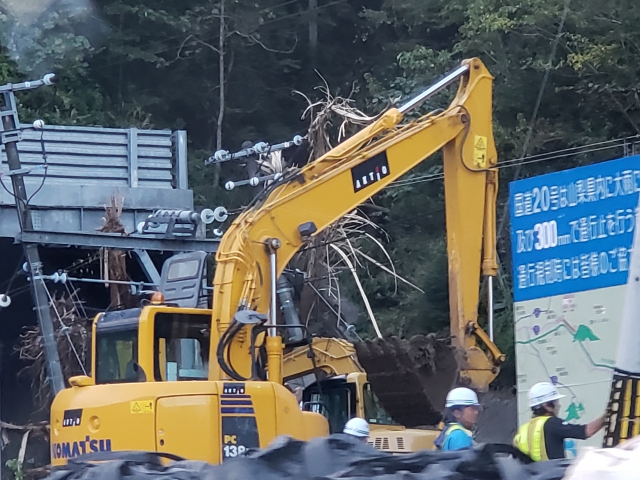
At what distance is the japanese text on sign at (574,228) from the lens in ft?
28.9

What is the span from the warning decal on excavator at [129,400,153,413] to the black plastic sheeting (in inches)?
207

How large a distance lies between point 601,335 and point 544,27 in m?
12.4

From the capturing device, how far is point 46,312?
50.2 feet

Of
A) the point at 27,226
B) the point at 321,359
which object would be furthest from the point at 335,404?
the point at 27,226

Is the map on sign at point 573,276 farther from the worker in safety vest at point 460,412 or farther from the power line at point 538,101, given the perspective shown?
the power line at point 538,101

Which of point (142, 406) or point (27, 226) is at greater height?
point (27, 226)

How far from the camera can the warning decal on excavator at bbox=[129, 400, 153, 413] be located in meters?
9.59

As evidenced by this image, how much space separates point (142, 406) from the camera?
9625mm

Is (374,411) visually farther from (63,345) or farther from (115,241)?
(63,345)

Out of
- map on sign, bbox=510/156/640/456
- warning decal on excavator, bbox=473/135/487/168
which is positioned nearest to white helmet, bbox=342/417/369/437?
map on sign, bbox=510/156/640/456

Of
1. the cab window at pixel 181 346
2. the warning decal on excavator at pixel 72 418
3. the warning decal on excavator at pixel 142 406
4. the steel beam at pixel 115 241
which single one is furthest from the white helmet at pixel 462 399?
the steel beam at pixel 115 241

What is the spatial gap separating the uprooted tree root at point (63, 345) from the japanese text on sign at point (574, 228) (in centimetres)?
848

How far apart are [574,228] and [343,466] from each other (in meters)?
5.73

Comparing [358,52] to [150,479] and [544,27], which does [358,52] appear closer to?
[544,27]
